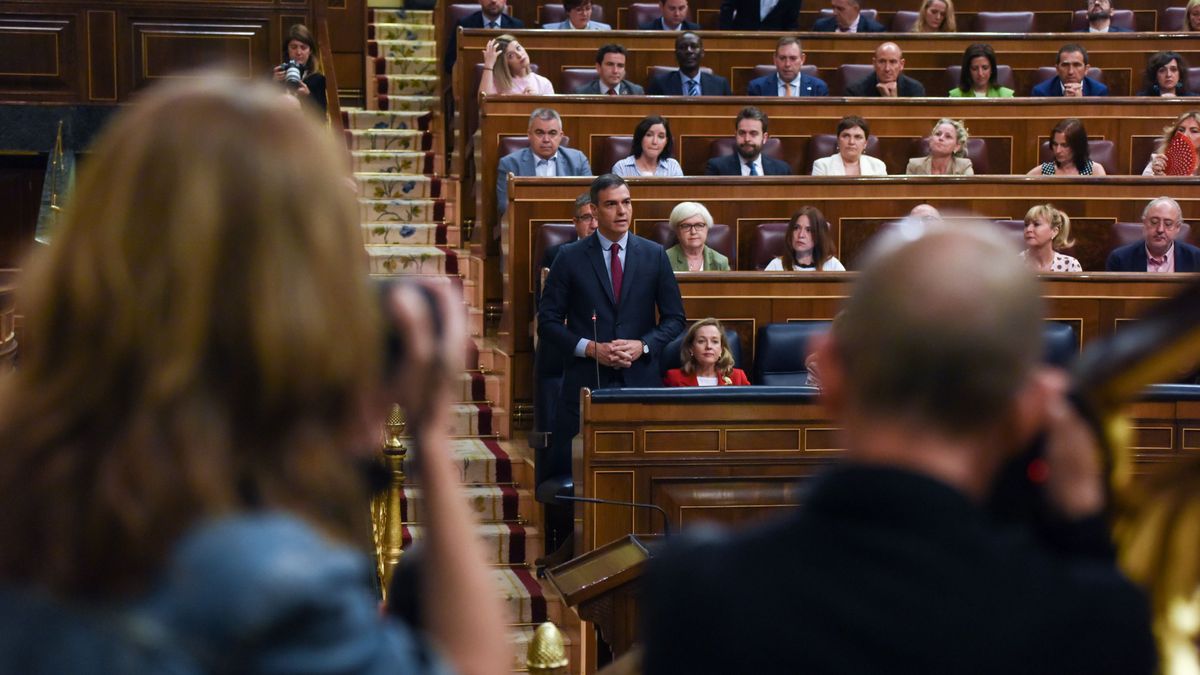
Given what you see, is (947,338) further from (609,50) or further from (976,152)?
(609,50)

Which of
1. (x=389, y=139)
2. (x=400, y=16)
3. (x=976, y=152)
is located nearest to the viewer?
(x=976, y=152)

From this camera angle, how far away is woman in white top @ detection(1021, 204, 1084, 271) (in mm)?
5750

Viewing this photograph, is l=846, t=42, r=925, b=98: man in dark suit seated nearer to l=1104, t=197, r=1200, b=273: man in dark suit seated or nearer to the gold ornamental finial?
l=1104, t=197, r=1200, b=273: man in dark suit seated

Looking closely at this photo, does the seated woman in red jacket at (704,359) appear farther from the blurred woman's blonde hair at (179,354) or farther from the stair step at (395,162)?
the blurred woman's blonde hair at (179,354)

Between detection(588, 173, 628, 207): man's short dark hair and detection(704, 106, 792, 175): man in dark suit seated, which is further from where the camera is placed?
detection(704, 106, 792, 175): man in dark suit seated

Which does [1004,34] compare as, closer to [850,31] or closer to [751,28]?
[850,31]

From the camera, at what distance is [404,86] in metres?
8.94

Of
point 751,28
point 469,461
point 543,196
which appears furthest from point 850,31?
point 469,461

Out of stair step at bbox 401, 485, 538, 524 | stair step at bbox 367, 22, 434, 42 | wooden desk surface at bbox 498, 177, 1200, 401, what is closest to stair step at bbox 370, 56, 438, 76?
stair step at bbox 367, 22, 434, 42

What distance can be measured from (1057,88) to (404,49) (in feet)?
12.6

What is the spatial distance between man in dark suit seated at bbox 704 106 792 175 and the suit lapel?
4.81 ft

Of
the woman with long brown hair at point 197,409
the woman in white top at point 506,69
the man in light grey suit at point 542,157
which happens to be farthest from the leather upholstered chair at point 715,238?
the woman with long brown hair at point 197,409

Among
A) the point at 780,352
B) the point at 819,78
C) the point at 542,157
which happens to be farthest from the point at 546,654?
the point at 819,78

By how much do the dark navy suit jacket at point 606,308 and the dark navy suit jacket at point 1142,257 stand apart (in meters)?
1.86
